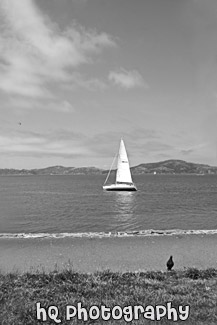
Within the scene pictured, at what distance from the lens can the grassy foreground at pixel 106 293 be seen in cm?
549

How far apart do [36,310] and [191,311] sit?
3.15 metres

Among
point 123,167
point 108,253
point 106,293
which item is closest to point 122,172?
point 123,167

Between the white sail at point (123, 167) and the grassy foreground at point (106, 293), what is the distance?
226 feet

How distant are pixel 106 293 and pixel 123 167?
71190 mm

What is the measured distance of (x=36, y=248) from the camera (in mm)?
17125

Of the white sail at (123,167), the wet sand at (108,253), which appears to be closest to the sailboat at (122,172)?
the white sail at (123,167)

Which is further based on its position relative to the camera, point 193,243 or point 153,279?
point 193,243

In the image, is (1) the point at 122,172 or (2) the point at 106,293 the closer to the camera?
(2) the point at 106,293

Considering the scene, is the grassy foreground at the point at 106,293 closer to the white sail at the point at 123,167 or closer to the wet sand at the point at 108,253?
the wet sand at the point at 108,253

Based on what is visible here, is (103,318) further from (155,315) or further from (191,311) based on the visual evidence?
(191,311)

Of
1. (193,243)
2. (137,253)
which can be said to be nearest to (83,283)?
(137,253)

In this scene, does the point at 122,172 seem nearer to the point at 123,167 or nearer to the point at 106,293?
the point at 123,167

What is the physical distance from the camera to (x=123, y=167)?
255ft

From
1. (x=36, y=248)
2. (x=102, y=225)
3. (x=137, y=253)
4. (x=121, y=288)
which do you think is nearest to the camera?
(x=121, y=288)
